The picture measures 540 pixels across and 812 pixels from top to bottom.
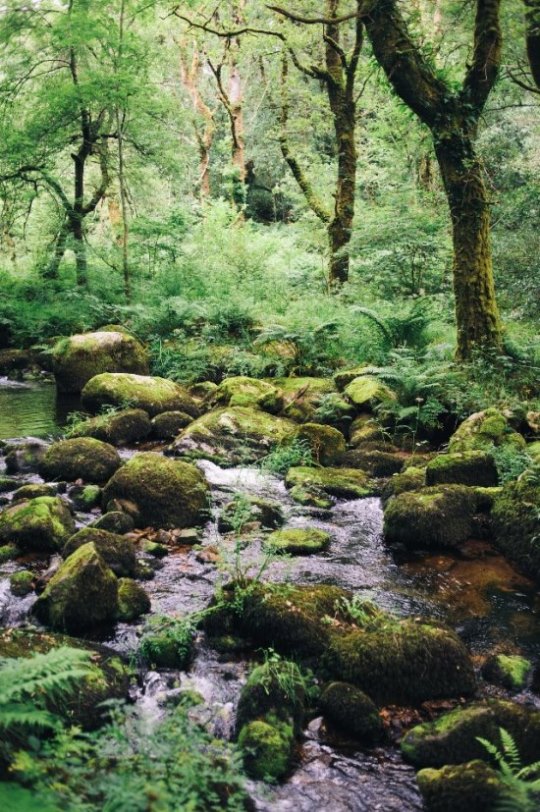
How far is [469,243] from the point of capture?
945cm

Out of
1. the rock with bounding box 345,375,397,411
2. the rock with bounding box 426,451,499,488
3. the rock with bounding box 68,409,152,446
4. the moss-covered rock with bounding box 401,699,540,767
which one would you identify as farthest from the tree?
the moss-covered rock with bounding box 401,699,540,767

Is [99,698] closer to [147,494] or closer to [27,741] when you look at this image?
[27,741]

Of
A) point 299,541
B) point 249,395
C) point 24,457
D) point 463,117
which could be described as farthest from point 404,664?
point 463,117

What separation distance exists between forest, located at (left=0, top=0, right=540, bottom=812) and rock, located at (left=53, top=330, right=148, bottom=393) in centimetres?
5

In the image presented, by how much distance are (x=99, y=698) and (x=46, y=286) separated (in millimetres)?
16635

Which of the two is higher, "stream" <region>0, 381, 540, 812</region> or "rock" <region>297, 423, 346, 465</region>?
"rock" <region>297, 423, 346, 465</region>

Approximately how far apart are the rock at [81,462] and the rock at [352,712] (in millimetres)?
4759

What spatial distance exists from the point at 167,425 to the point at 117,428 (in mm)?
848

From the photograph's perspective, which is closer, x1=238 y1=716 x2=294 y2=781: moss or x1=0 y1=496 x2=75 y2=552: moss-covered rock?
x1=238 y1=716 x2=294 y2=781: moss

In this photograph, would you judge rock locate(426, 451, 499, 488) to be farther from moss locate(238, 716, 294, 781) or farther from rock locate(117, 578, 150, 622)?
moss locate(238, 716, 294, 781)

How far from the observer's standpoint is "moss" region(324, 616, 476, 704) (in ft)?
13.3

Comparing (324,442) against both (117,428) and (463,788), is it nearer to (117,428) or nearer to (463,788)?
(117,428)

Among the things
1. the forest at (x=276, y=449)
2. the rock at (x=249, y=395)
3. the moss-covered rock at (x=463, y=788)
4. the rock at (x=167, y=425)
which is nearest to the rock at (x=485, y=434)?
the forest at (x=276, y=449)

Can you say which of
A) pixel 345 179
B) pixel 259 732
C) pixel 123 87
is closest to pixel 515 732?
pixel 259 732
